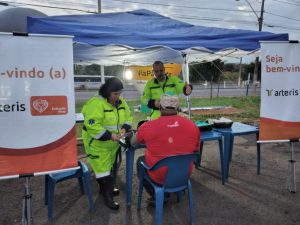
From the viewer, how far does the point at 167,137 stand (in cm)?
280

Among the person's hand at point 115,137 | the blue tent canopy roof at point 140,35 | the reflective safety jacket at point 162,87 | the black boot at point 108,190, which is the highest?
the blue tent canopy roof at point 140,35

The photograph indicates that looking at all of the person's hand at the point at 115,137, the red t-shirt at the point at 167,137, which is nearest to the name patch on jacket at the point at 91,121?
the person's hand at the point at 115,137

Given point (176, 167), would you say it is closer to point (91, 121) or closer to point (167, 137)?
point (167, 137)

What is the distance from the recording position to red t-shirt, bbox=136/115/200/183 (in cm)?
280

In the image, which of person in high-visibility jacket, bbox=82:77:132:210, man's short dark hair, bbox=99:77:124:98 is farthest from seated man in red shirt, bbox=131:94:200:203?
man's short dark hair, bbox=99:77:124:98

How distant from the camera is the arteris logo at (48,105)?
101 inches

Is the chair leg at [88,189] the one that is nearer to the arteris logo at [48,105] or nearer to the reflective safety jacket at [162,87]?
the arteris logo at [48,105]

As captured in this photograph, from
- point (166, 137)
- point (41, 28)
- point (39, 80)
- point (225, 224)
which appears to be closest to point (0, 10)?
point (41, 28)

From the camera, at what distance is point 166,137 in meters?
2.80

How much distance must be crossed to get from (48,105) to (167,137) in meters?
1.15

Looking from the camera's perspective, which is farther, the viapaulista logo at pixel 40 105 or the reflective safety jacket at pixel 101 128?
the reflective safety jacket at pixel 101 128

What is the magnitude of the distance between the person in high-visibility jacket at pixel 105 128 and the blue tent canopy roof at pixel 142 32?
2.15 feet

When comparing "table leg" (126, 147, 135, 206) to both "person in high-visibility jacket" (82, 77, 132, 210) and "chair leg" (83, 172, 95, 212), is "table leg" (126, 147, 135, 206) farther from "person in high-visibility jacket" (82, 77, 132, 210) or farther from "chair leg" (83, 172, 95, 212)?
"chair leg" (83, 172, 95, 212)

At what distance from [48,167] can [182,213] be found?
172 cm
